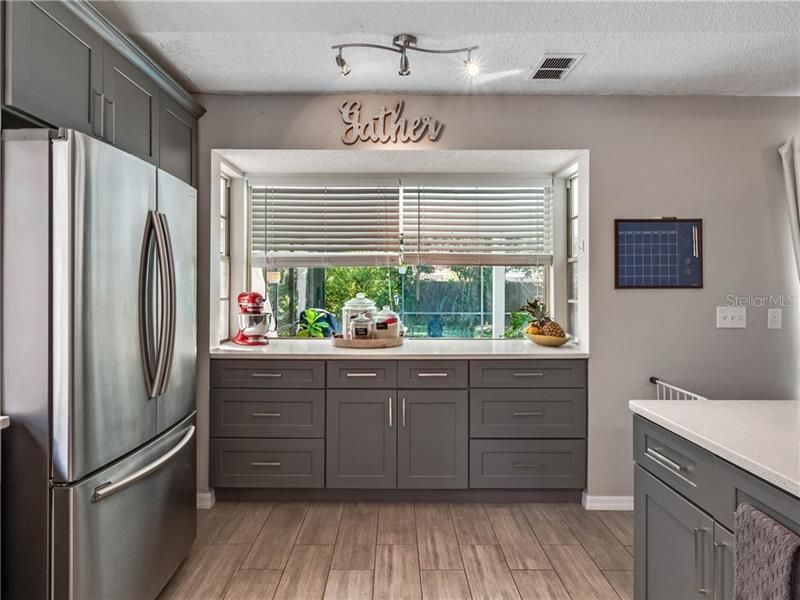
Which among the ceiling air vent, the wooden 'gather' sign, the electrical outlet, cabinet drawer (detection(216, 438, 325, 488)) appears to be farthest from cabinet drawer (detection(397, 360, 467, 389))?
the electrical outlet

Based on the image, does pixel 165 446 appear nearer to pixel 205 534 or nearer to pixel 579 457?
pixel 205 534

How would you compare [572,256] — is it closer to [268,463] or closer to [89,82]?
[268,463]

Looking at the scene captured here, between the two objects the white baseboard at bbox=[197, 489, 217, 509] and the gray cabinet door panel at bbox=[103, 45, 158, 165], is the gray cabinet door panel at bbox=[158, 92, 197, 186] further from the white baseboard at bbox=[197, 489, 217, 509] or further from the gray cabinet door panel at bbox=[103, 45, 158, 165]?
the white baseboard at bbox=[197, 489, 217, 509]

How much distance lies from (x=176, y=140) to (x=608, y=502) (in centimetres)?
330

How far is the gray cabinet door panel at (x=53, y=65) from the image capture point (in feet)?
5.28

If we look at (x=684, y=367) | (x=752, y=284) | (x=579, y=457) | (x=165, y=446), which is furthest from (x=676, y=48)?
(x=165, y=446)

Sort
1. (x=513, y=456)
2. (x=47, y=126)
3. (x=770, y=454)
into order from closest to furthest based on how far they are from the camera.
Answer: (x=770, y=454), (x=47, y=126), (x=513, y=456)

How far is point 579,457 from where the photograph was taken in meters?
3.10

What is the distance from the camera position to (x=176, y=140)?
283 cm

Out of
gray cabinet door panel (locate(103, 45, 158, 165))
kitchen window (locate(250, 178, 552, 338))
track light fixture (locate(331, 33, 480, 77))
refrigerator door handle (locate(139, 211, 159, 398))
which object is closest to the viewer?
refrigerator door handle (locate(139, 211, 159, 398))

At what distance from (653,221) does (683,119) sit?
2.13ft

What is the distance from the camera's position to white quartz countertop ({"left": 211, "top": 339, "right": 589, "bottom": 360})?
307 cm

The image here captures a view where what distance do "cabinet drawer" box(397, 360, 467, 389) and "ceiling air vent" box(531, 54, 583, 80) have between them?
66.8 inches

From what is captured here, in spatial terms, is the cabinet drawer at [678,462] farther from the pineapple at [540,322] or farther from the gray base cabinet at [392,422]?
the pineapple at [540,322]
